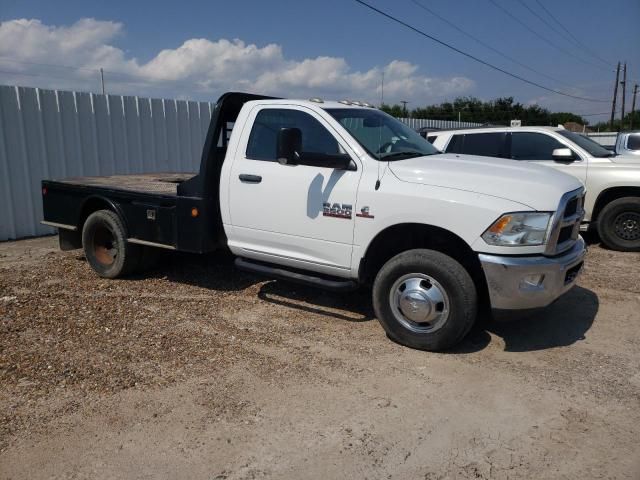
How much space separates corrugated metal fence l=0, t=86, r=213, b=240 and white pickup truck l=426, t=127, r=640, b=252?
19.6 feet

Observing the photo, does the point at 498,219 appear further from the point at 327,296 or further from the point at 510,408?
the point at 327,296

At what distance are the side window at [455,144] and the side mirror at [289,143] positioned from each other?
16.1 ft

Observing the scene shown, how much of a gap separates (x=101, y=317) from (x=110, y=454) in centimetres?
235

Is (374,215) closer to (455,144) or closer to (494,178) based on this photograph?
(494,178)

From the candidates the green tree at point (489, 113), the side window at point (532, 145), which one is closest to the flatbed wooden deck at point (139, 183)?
the side window at point (532, 145)

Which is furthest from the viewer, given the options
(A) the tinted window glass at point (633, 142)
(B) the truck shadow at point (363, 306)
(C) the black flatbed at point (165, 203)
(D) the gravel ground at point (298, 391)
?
(A) the tinted window glass at point (633, 142)

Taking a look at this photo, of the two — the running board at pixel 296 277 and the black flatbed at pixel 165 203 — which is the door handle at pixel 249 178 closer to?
the black flatbed at pixel 165 203

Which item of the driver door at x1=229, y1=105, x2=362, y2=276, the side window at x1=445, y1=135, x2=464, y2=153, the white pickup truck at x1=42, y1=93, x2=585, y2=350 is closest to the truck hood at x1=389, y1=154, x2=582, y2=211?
the white pickup truck at x1=42, y1=93, x2=585, y2=350

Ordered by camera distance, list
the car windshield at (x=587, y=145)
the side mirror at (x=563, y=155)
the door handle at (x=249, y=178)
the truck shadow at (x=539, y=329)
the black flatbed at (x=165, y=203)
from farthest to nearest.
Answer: the car windshield at (x=587, y=145), the side mirror at (x=563, y=155), the black flatbed at (x=165, y=203), the door handle at (x=249, y=178), the truck shadow at (x=539, y=329)

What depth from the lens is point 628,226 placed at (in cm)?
788

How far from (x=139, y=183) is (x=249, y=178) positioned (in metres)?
2.36

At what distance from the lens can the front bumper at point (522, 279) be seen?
3914mm

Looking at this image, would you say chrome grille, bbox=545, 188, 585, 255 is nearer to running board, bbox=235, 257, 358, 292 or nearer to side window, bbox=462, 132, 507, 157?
running board, bbox=235, 257, 358, 292

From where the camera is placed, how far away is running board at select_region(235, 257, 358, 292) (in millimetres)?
4762
